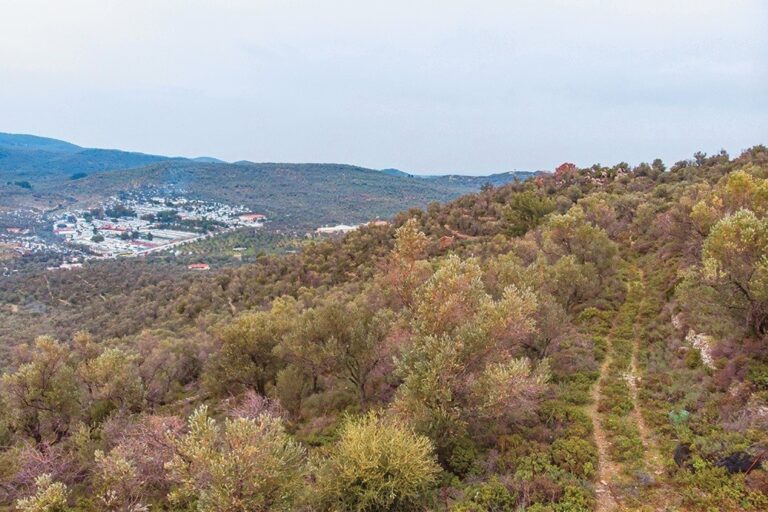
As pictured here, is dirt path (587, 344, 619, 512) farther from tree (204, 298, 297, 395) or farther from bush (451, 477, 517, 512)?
tree (204, 298, 297, 395)

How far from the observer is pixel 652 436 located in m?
19.0

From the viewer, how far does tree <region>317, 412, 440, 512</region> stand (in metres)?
15.2

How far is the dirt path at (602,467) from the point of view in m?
15.4

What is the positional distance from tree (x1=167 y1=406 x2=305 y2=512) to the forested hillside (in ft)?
0.23

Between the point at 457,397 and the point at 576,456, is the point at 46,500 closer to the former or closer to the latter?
the point at 457,397

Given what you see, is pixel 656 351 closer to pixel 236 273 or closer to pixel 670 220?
pixel 670 220

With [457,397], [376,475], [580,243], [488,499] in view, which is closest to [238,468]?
[376,475]

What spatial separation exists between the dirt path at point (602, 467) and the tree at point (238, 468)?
10.7m

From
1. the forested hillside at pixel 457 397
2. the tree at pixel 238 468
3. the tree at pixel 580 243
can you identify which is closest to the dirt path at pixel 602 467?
the forested hillside at pixel 457 397

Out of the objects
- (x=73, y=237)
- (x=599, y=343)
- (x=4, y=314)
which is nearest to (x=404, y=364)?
(x=599, y=343)

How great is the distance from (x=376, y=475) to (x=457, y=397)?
215 inches

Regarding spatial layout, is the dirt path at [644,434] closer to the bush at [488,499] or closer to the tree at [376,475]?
the bush at [488,499]

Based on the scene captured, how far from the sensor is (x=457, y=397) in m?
19.2

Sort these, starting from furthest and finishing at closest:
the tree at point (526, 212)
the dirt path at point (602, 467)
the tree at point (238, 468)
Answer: the tree at point (526, 212), the dirt path at point (602, 467), the tree at point (238, 468)
